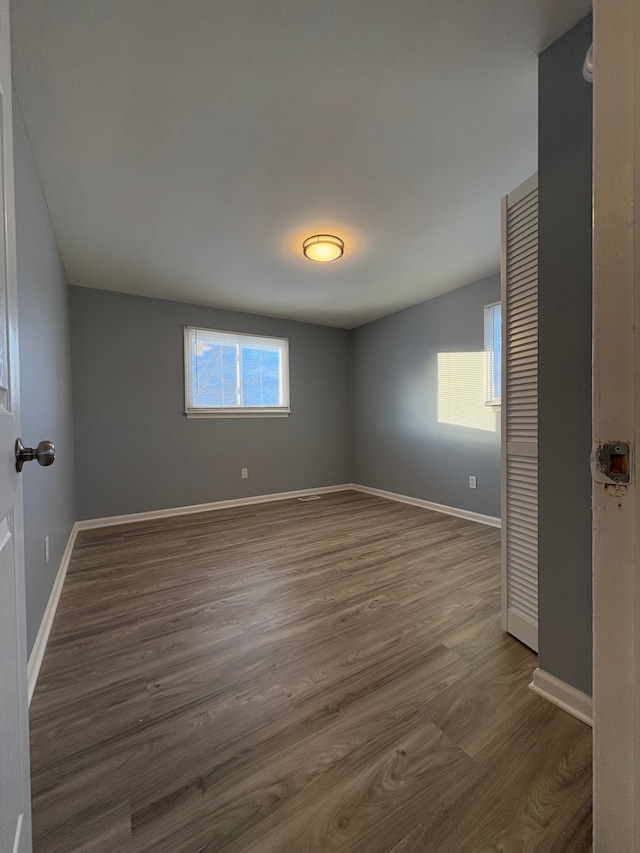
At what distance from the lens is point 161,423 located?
3.85 m

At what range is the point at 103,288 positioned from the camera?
351cm

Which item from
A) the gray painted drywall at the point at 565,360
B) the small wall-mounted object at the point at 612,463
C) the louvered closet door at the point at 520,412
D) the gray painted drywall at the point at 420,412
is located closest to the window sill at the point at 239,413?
the gray painted drywall at the point at 420,412

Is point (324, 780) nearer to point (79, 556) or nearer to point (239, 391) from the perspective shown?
point (79, 556)

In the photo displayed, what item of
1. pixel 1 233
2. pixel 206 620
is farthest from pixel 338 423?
pixel 1 233

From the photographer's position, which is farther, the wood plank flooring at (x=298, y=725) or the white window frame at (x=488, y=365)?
the white window frame at (x=488, y=365)

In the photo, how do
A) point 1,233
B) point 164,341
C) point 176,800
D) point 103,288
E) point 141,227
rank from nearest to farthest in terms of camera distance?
1. point 1,233
2. point 176,800
3. point 141,227
4. point 103,288
5. point 164,341

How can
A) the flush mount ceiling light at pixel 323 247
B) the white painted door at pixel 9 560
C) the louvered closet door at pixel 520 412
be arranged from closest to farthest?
the white painted door at pixel 9 560 → the louvered closet door at pixel 520 412 → the flush mount ceiling light at pixel 323 247

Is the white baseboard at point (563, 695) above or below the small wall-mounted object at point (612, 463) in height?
below

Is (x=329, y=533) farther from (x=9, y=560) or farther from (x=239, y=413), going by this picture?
(x=9, y=560)

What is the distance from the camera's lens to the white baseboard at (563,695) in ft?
3.93

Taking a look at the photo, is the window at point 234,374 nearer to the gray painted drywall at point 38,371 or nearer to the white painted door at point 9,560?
the gray painted drywall at point 38,371

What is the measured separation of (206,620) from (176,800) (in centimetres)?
90

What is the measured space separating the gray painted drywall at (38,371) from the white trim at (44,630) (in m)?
0.06

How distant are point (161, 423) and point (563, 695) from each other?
3.84 meters
